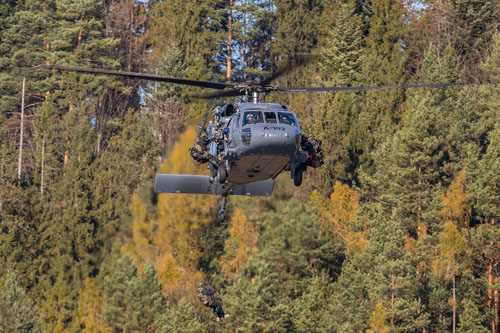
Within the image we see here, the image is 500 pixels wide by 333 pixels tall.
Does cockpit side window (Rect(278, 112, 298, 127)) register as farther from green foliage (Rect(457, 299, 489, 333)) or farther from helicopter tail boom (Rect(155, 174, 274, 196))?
green foliage (Rect(457, 299, 489, 333))

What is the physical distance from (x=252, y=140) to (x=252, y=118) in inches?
37.1

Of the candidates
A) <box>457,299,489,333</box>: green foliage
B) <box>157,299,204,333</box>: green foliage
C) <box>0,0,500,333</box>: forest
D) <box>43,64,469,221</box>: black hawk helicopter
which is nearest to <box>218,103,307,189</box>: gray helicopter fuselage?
<box>43,64,469,221</box>: black hawk helicopter

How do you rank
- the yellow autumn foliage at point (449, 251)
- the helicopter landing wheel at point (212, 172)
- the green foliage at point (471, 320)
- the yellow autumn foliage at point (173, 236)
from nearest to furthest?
1. the helicopter landing wheel at point (212, 172)
2. the green foliage at point (471, 320)
3. the yellow autumn foliage at point (449, 251)
4. the yellow autumn foliage at point (173, 236)

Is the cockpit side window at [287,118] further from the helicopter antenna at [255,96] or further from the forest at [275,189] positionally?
the forest at [275,189]

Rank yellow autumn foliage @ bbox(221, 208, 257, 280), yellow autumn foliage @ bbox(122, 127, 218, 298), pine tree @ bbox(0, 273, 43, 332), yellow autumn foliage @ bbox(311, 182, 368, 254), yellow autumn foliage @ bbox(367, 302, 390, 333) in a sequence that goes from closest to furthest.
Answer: yellow autumn foliage @ bbox(367, 302, 390, 333) < pine tree @ bbox(0, 273, 43, 332) < yellow autumn foliage @ bbox(311, 182, 368, 254) < yellow autumn foliage @ bbox(122, 127, 218, 298) < yellow autumn foliage @ bbox(221, 208, 257, 280)

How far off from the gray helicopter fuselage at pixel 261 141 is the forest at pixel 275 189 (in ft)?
87.9

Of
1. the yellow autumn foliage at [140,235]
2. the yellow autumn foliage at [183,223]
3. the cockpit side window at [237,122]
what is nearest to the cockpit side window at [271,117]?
the cockpit side window at [237,122]

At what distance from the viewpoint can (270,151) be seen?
1001 inches

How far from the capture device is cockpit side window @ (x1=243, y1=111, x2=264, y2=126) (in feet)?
85.5

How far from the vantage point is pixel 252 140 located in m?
25.5

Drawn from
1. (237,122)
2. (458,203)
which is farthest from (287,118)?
(458,203)

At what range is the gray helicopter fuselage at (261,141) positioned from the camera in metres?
25.4

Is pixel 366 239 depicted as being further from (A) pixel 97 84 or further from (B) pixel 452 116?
(A) pixel 97 84

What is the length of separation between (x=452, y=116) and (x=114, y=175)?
28405mm
